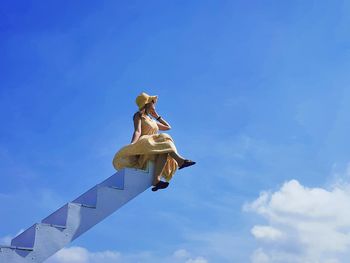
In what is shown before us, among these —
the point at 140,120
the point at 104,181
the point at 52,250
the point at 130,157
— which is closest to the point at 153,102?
the point at 140,120

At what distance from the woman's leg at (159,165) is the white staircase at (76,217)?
84mm

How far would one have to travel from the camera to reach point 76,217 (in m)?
9.02

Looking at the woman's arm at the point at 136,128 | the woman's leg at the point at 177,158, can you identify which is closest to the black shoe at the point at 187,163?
the woman's leg at the point at 177,158

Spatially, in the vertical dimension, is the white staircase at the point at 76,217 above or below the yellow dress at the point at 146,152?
below

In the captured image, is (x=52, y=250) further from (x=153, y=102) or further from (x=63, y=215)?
(x=153, y=102)

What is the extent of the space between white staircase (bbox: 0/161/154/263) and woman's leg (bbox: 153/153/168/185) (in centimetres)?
8

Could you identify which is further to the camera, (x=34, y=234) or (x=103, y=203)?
(x=103, y=203)

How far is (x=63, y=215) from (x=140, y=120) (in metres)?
2.65

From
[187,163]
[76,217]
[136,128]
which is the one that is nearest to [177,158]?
[187,163]

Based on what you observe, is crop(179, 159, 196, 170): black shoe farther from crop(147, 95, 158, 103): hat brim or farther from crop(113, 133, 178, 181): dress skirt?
crop(147, 95, 158, 103): hat brim

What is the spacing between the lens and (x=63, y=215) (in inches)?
353

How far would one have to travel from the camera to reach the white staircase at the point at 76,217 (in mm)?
8414

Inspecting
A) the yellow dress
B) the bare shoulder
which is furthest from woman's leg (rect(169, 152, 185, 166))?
the bare shoulder

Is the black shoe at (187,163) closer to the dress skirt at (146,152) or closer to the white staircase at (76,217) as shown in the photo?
the dress skirt at (146,152)
